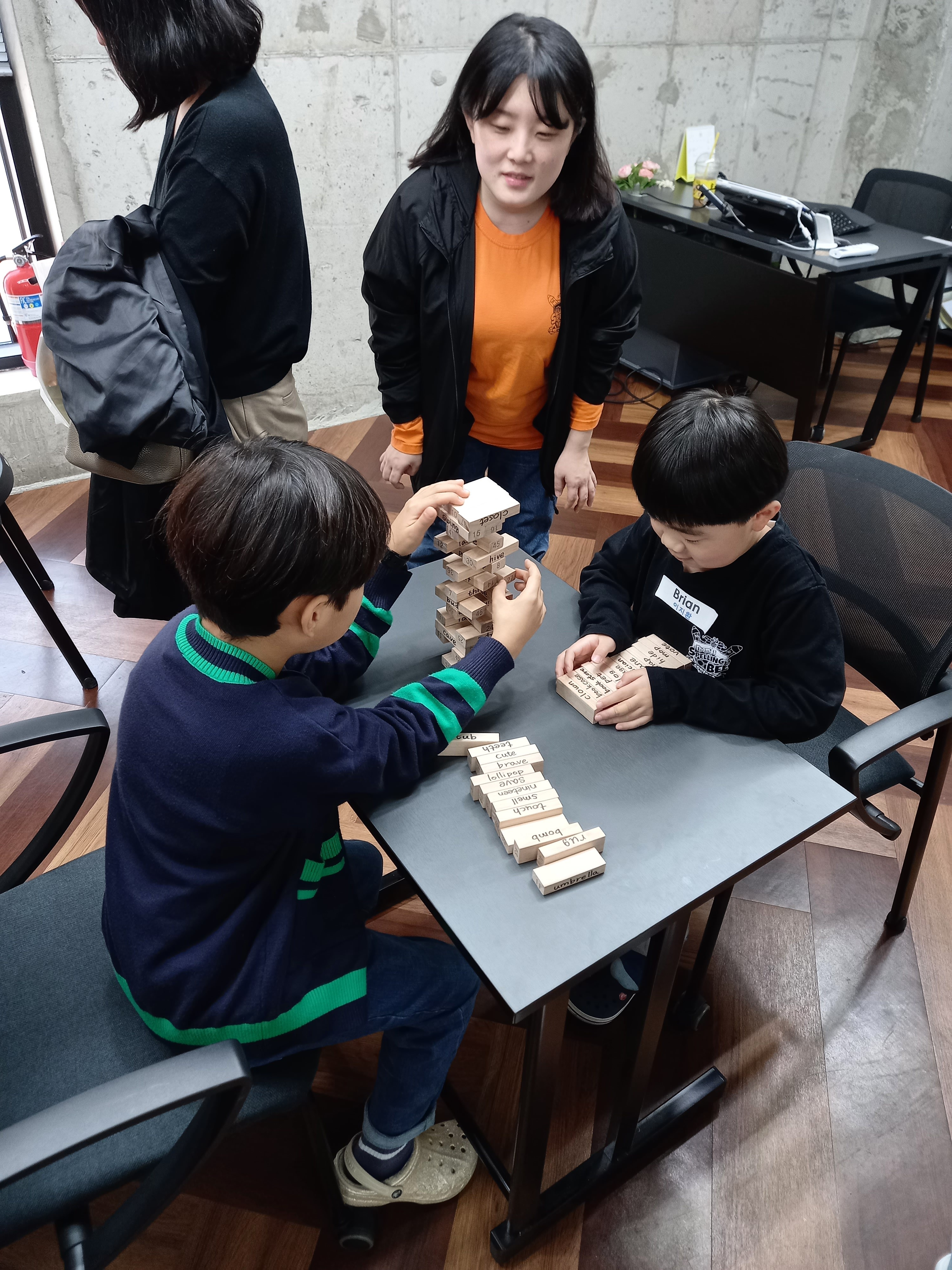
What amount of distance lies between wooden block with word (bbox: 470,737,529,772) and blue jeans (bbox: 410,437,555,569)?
820 millimetres

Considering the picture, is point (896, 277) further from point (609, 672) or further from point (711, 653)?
point (609, 672)

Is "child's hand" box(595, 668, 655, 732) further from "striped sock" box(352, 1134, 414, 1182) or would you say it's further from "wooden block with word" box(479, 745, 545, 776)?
"striped sock" box(352, 1134, 414, 1182)

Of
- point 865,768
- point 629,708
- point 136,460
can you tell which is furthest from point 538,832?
point 136,460

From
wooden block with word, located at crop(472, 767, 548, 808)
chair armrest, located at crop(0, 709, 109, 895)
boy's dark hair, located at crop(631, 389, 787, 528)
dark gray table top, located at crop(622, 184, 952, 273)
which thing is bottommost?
chair armrest, located at crop(0, 709, 109, 895)

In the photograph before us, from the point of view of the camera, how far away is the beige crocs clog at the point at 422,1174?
1362mm

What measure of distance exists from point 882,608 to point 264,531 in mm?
1165

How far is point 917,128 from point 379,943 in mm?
4702

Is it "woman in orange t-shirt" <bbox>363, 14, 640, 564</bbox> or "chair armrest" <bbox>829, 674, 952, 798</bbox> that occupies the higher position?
"woman in orange t-shirt" <bbox>363, 14, 640, 564</bbox>

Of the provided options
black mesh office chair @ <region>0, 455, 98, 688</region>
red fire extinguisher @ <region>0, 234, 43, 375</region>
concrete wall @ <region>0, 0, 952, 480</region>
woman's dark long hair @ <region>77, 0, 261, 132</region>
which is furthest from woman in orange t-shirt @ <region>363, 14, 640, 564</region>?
concrete wall @ <region>0, 0, 952, 480</region>

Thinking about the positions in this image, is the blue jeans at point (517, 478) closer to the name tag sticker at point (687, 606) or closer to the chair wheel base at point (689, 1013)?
the name tag sticker at point (687, 606)

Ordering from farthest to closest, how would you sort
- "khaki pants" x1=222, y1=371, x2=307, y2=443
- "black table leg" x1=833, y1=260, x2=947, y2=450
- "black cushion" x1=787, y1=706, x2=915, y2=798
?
"black table leg" x1=833, y1=260, x2=947, y2=450
"khaki pants" x1=222, y1=371, x2=307, y2=443
"black cushion" x1=787, y1=706, x2=915, y2=798

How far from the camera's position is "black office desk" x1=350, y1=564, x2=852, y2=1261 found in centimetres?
100

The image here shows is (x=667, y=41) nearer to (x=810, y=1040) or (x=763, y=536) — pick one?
(x=763, y=536)

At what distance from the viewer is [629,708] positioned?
1.25 m
